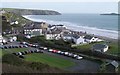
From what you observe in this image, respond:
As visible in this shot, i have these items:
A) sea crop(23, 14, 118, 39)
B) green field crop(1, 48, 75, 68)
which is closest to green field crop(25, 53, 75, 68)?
green field crop(1, 48, 75, 68)

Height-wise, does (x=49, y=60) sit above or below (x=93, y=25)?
below

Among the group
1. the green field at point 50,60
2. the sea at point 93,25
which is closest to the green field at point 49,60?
the green field at point 50,60

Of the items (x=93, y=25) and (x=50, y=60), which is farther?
(x=93, y=25)

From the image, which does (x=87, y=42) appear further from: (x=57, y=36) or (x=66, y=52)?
(x=66, y=52)

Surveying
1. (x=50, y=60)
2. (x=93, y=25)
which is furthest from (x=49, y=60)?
(x=93, y=25)

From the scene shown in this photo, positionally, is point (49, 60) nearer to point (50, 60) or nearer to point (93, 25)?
point (50, 60)

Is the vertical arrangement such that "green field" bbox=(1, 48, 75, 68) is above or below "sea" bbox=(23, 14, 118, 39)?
below

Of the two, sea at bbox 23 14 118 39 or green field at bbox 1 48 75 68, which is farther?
sea at bbox 23 14 118 39

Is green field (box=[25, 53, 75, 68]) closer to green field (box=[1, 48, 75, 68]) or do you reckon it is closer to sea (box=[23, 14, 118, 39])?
green field (box=[1, 48, 75, 68])

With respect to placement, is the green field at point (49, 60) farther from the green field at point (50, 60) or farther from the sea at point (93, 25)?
the sea at point (93, 25)

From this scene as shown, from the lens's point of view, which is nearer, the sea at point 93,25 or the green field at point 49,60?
the green field at point 49,60
